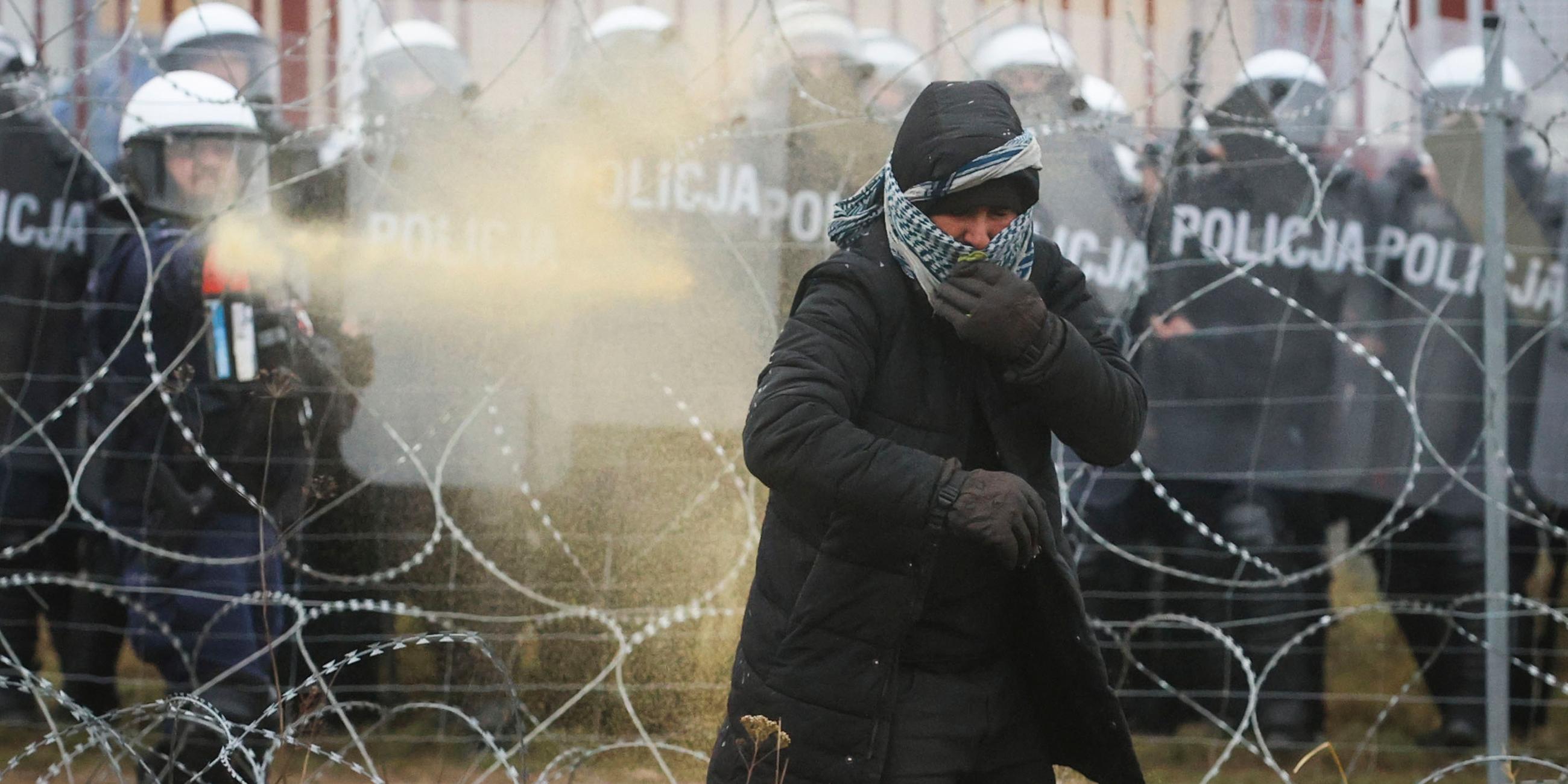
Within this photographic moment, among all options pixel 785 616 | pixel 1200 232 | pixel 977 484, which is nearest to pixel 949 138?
pixel 977 484

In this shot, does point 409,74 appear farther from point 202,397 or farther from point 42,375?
point 42,375

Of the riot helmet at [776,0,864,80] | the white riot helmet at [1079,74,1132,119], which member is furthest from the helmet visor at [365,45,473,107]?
the white riot helmet at [1079,74,1132,119]

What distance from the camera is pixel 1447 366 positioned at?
15.1 feet

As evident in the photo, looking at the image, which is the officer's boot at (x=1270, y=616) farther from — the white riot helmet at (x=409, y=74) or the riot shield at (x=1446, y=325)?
the white riot helmet at (x=409, y=74)

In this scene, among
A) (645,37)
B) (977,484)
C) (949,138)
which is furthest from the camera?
(645,37)

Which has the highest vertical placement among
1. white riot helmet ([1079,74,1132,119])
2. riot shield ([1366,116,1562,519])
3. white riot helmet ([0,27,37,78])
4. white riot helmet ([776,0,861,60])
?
white riot helmet ([776,0,861,60])

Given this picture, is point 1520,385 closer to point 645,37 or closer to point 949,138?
point 645,37

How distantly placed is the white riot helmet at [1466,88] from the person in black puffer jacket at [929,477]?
248 centimetres

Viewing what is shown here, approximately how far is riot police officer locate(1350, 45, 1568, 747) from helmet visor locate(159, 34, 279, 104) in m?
3.36

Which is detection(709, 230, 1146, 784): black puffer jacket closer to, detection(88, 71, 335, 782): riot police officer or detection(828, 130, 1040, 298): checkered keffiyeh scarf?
detection(828, 130, 1040, 298): checkered keffiyeh scarf

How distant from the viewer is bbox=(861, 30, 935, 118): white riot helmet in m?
Result: 4.33

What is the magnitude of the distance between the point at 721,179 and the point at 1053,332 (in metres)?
2.33

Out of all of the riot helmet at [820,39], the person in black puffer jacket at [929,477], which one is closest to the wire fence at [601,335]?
the riot helmet at [820,39]

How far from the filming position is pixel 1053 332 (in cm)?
208
